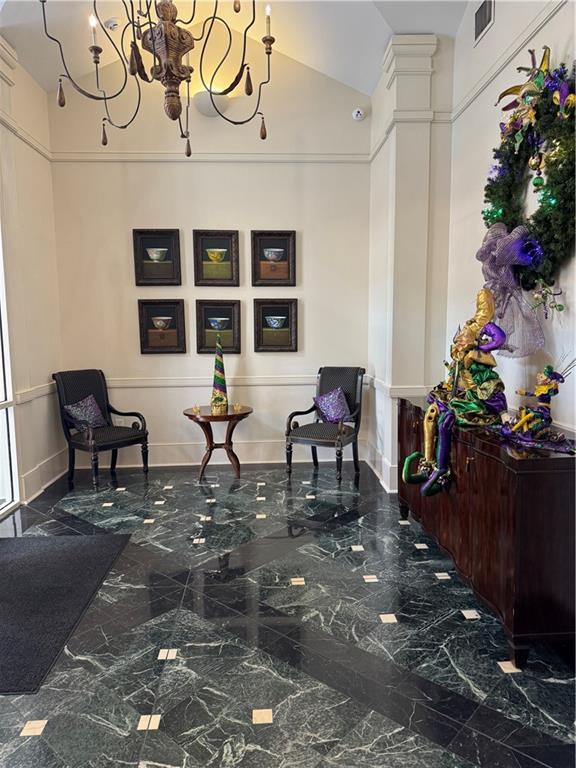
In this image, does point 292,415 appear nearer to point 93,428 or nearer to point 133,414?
point 133,414

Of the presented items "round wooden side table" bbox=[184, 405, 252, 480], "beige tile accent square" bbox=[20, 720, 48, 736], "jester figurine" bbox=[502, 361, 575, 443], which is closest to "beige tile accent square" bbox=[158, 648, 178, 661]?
"beige tile accent square" bbox=[20, 720, 48, 736]

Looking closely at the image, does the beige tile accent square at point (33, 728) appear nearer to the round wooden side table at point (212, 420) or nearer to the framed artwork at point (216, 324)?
the round wooden side table at point (212, 420)

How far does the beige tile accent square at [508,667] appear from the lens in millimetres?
2137

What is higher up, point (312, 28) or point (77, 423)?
point (312, 28)

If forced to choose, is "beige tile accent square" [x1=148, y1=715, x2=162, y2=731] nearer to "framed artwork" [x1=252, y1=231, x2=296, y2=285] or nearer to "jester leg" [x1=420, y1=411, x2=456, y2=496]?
"jester leg" [x1=420, y1=411, x2=456, y2=496]

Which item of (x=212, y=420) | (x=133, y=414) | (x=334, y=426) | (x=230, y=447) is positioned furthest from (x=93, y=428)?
(x=334, y=426)

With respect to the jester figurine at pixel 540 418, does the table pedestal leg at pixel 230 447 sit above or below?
below

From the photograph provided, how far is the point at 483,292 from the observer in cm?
264

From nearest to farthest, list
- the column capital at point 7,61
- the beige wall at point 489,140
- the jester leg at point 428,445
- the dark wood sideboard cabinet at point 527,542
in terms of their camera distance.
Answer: the dark wood sideboard cabinet at point 527,542
the beige wall at point 489,140
the jester leg at point 428,445
the column capital at point 7,61

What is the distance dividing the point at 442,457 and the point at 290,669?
134 centimetres

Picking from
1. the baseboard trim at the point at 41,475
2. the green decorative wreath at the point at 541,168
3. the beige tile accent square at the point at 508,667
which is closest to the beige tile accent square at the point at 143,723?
the beige tile accent square at the point at 508,667

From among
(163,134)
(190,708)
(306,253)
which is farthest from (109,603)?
(163,134)

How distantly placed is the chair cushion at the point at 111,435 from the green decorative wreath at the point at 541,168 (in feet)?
11.8

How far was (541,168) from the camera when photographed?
2.58 meters
